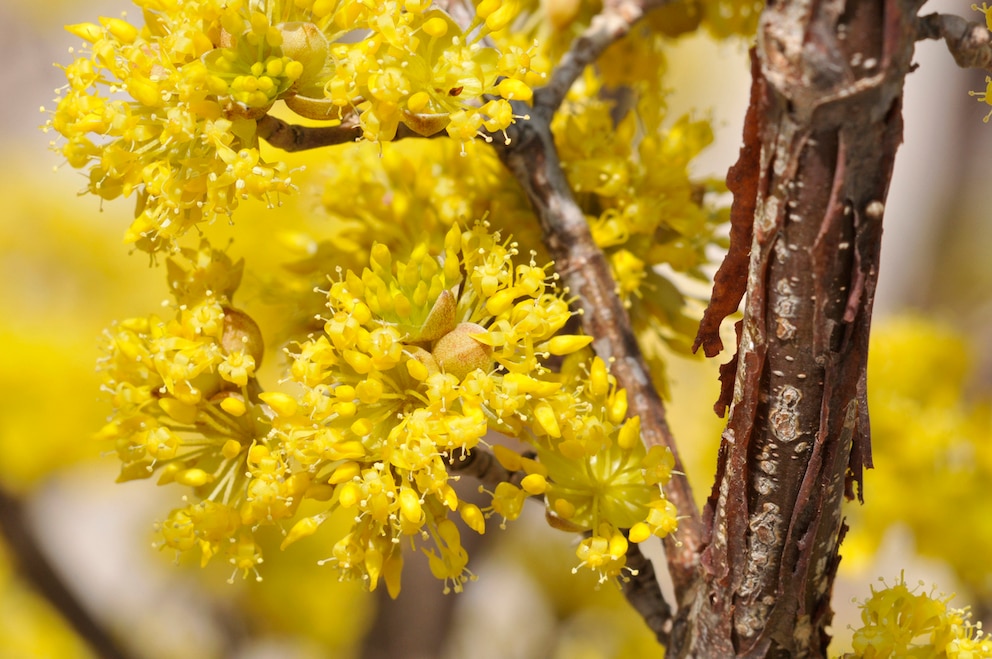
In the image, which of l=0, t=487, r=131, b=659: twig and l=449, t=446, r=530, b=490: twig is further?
l=0, t=487, r=131, b=659: twig

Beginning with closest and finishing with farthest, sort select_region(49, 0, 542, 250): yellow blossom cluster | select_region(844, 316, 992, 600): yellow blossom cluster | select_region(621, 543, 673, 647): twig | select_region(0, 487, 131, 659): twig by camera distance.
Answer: select_region(49, 0, 542, 250): yellow blossom cluster
select_region(621, 543, 673, 647): twig
select_region(844, 316, 992, 600): yellow blossom cluster
select_region(0, 487, 131, 659): twig

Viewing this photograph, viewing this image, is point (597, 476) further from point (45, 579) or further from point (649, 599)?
point (45, 579)

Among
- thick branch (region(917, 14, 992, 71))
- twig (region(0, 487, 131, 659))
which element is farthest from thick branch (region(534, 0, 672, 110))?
twig (region(0, 487, 131, 659))

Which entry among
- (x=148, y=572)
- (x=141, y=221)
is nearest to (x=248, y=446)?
(x=141, y=221)

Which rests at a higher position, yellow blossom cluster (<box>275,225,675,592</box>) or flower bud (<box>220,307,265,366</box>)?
yellow blossom cluster (<box>275,225,675,592</box>)

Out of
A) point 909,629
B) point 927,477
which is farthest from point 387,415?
point 927,477

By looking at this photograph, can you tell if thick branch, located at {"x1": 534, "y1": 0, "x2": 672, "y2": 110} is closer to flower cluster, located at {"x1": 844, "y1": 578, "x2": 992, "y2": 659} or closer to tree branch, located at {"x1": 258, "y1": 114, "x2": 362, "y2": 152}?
tree branch, located at {"x1": 258, "y1": 114, "x2": 362, "y2": 152}

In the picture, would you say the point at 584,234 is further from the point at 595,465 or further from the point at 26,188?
the point at 26,188
